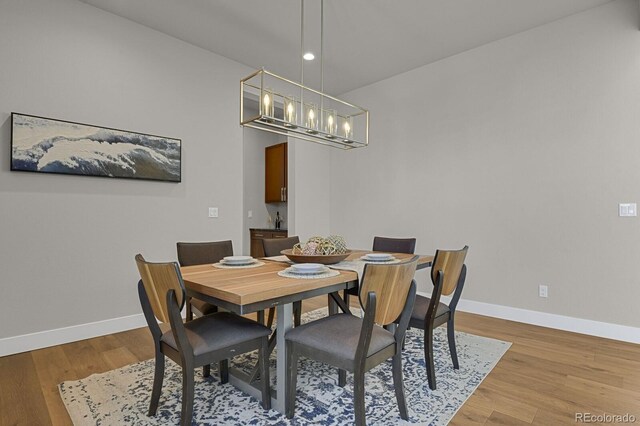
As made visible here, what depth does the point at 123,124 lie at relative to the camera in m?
3.15

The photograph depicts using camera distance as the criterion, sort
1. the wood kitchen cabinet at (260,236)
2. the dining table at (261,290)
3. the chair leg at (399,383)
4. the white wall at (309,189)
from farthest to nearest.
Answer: the wood kitchen cabinet at (260,236) → the white wall at (309,189) → the chair leg at (399,383) → the dining table at (261,290)

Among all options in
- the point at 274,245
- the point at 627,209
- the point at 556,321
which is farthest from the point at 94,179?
the point at 627,209

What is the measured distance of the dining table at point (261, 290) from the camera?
1.45m

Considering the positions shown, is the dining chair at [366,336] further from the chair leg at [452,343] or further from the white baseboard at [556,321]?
the white baseboard at [556,321]

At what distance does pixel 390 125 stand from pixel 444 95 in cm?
77

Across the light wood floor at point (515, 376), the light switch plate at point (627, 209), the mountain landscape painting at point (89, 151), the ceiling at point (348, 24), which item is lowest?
the light wood floor at point (515, 376)

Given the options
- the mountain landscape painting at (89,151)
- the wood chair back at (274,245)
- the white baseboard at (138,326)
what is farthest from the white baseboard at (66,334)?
the wood chair back at (274,245)

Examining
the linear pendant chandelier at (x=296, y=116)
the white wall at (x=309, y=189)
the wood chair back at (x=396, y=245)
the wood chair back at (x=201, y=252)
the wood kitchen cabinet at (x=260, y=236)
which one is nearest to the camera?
the linear pendant chandelier at (x=296, y=116)

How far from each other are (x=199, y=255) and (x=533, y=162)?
Answer: 3.26m

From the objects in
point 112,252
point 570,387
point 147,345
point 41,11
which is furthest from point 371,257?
point 41,11

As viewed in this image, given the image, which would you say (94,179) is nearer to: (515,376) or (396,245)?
(396,245)

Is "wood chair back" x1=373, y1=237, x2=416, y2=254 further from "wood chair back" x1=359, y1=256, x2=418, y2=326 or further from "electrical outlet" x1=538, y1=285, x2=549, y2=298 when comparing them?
"wood chair back" x1=359, y1=256, x2=418, y2=326

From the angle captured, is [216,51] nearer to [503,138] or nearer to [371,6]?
[371,6]

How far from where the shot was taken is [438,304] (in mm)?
2072
